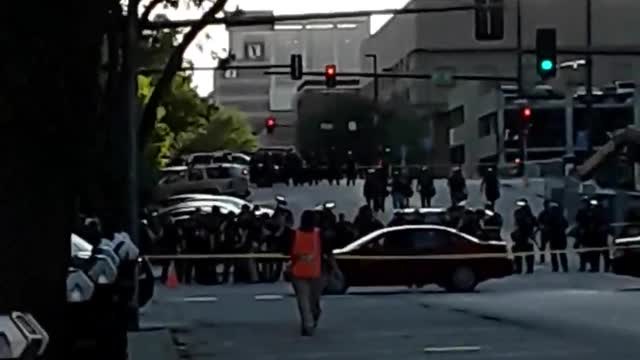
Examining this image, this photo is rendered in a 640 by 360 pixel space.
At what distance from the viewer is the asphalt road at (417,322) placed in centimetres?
2002

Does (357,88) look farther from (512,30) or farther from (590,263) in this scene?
(590,263)

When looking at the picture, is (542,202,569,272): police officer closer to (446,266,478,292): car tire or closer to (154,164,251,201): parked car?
(446,266,478,292): car tire

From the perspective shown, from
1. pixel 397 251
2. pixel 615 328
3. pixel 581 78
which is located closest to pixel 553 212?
pixel 397 251

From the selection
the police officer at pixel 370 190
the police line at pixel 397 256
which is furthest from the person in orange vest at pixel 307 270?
the police officer at pixel 370 190

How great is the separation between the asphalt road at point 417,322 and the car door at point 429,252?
347mm

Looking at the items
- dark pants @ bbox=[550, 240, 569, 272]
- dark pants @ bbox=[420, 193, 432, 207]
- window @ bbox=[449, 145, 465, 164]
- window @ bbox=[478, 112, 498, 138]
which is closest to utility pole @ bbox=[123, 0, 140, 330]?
dark pants @ bbox=[550, 240, 569, 272]

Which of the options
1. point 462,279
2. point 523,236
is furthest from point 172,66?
point 523,236

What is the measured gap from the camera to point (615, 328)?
22562 mm

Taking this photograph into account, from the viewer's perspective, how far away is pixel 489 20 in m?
31.1

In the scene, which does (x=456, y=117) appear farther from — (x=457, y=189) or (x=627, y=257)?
(x=627, y=257)

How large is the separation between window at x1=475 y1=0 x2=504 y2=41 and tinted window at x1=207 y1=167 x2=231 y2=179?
39113 mm

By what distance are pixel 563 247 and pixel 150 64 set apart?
40.7 feet

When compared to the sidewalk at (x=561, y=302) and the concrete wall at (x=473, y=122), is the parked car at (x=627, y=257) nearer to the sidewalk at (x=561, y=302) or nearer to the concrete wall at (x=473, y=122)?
the sidewalk at (x=561, y=302)

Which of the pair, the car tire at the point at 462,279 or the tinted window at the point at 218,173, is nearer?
the car tire at the point at 462,279
